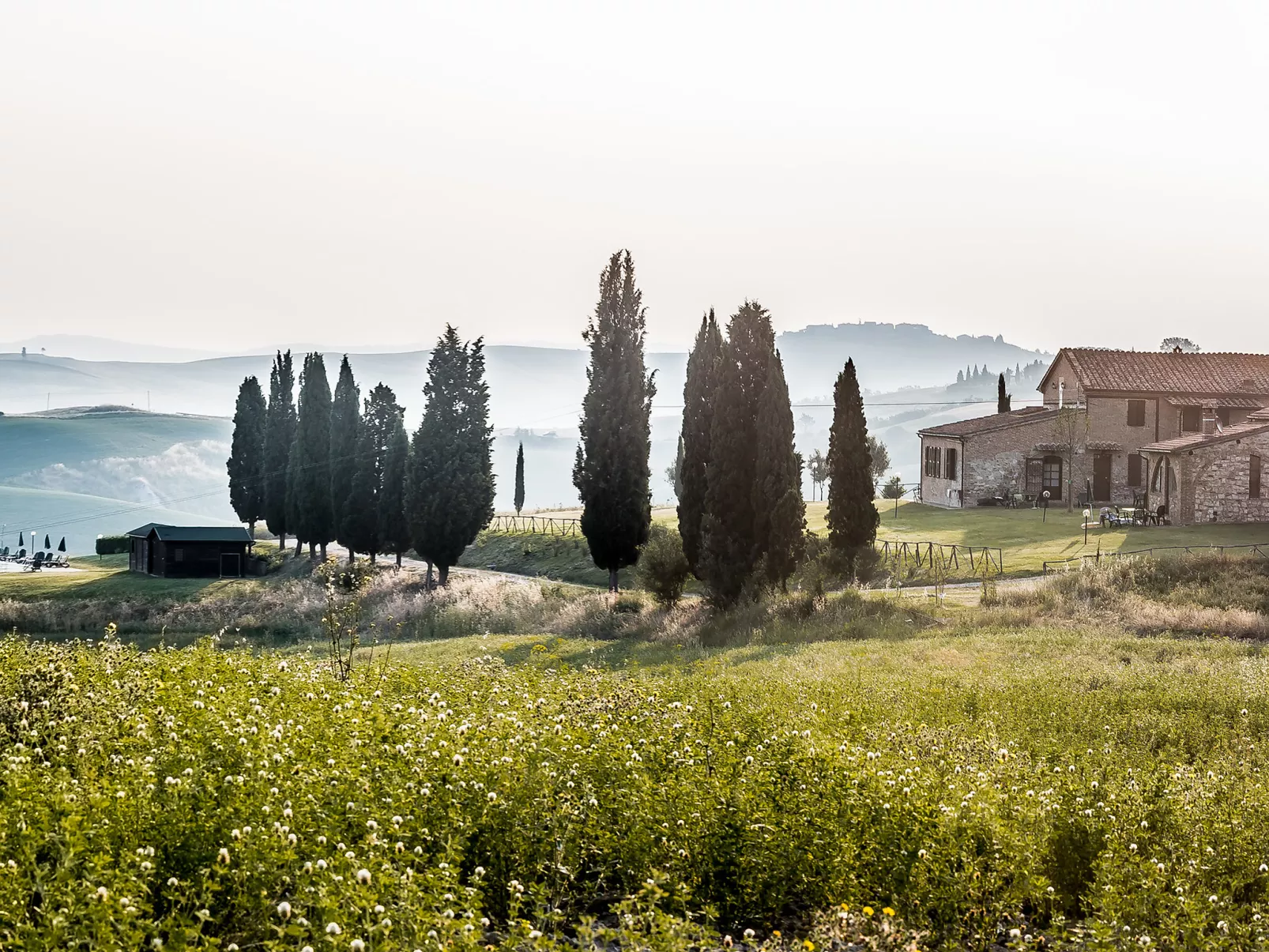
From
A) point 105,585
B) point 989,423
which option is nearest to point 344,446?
point 105,585

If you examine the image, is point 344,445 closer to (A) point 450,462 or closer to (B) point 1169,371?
(A) point 450,462

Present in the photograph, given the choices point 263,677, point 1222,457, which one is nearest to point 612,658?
point 263,677

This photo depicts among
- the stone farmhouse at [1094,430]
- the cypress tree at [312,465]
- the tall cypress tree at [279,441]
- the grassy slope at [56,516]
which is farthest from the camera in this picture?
the grassy slope at [56,516]

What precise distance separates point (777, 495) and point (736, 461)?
1.41 metres

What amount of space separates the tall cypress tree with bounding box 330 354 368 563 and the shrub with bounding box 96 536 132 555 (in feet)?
65.0

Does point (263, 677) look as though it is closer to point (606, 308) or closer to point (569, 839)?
point (569, 839)

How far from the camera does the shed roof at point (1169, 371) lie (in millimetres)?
48938

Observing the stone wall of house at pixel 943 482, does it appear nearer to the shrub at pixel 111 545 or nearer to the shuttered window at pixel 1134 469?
the shuttered window at pixel 1134 469

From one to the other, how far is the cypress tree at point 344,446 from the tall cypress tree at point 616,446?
16.3 m

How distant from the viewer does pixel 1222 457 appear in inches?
1519

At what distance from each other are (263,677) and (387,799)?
159 inches

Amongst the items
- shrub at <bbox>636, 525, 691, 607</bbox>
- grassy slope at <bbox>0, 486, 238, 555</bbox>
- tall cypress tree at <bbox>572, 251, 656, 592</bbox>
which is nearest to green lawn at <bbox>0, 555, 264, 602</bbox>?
tall cypress tree at <bbox>572, 251, 656, 592</bbox>

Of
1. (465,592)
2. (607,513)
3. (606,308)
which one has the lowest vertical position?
(465,592)

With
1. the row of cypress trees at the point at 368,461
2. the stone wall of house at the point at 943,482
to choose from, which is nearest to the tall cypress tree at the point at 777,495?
the row of cypress trees at the point at 368,461
